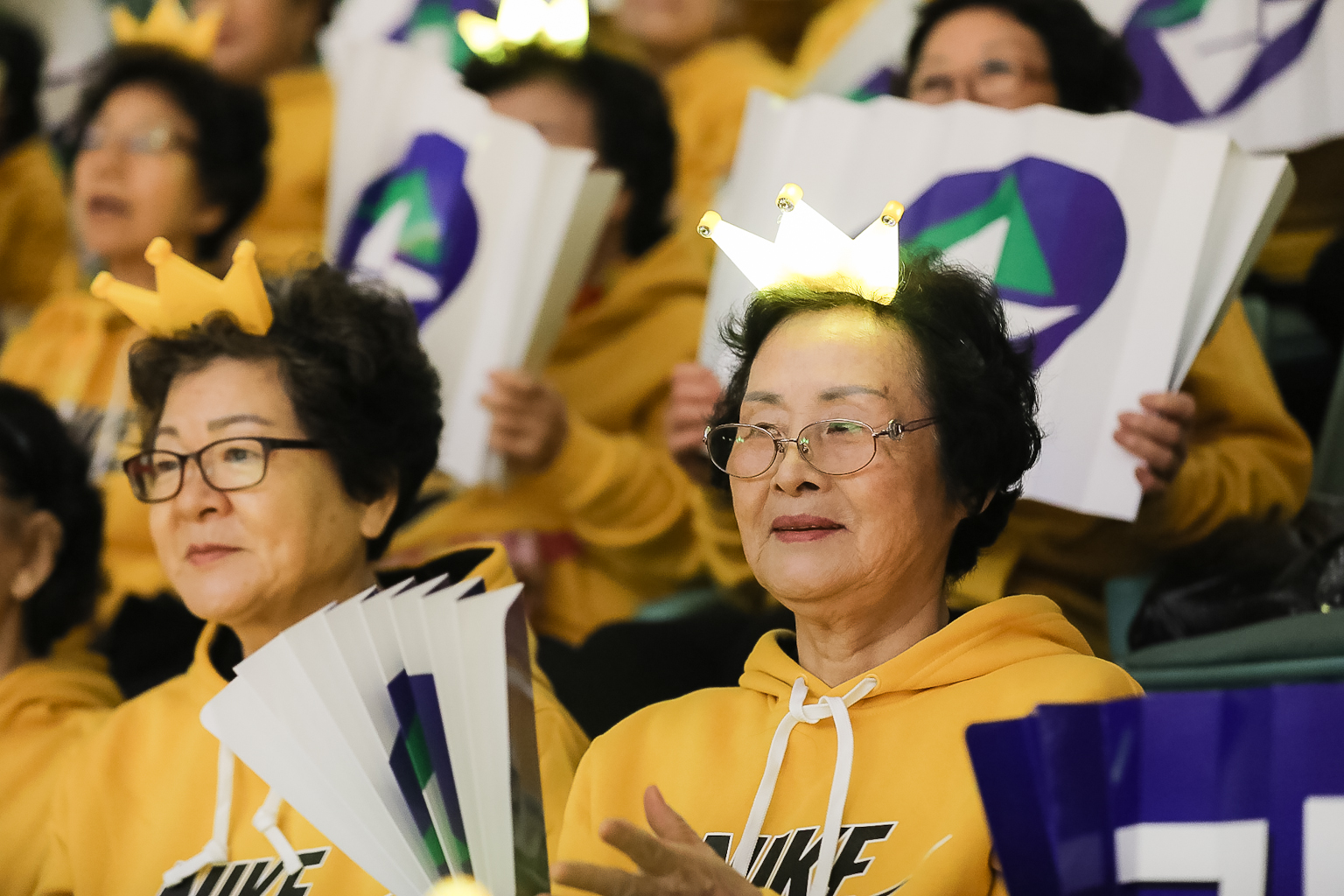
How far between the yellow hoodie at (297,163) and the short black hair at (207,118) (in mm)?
162

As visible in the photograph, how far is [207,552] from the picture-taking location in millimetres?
1575

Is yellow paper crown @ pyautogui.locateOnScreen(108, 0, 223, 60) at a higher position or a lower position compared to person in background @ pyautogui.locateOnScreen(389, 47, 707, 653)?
higher

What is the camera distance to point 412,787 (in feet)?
3.66

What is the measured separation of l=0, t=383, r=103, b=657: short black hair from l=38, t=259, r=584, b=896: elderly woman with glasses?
339mm

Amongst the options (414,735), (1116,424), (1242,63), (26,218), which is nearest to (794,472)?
(414,735)

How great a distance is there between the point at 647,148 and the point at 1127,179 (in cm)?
121

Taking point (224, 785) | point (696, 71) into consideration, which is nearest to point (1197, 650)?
point (224, 785)

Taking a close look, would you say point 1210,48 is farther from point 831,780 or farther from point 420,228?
point 831,780

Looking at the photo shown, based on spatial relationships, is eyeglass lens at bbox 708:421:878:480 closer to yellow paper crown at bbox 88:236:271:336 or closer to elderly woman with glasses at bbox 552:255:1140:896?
elderly woman with glasses at bbox 552:255:1140:896

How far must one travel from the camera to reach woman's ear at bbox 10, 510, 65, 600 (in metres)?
1.93

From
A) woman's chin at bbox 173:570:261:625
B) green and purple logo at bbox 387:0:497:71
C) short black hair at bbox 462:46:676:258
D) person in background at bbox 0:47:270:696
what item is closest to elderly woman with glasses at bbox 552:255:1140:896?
woman's chin at bbox 173:570:261:625

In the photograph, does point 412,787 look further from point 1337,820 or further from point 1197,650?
point 1197,650

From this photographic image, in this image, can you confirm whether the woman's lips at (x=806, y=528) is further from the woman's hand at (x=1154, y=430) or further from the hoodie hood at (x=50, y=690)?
the hoodie hood at (x=50, y=690)

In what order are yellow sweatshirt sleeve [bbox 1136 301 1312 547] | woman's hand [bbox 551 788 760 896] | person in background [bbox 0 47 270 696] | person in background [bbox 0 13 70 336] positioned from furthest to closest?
person in background [bbox 0 13 70 336] → person in background [bbox 0 47 270 696] → yellow sweatshirt sleeve [bbox 1136 301 1312 547] → woman's hand [bbox 551 788 760 896]
